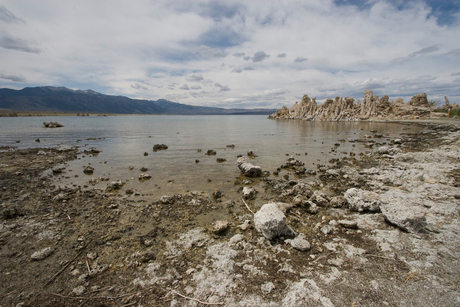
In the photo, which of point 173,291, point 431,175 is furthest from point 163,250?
point 431,175

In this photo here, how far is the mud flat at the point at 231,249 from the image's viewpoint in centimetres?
395

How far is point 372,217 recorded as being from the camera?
6.67 metres

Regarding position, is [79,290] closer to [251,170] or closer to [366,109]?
[251,170]

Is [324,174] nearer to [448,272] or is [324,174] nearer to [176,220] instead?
[448,272]

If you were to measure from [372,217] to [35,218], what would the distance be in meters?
12.2

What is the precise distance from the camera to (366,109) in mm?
82438

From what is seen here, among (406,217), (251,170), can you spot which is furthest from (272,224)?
(251,170)

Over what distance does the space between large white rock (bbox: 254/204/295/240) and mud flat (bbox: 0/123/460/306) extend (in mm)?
63

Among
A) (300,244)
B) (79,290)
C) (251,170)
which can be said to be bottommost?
(79,290)

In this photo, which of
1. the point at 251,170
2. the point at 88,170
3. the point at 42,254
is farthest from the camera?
the point at 88,170

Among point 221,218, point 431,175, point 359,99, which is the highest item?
point 359,99

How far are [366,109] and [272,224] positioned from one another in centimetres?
9796

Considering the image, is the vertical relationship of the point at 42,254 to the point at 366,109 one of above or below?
below

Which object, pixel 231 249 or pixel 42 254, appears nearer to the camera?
pixel 42 254
